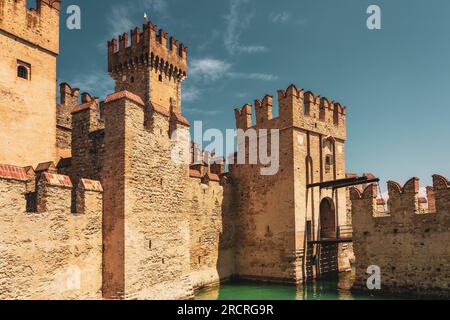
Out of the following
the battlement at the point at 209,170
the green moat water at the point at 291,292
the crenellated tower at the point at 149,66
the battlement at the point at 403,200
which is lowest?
the green moat water at the point at 291,292

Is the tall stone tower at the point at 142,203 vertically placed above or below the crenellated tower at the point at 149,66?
below

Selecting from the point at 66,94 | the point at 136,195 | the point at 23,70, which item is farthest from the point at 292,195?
the point at 23,70

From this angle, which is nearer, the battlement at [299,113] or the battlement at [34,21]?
the battlement at [34,21]

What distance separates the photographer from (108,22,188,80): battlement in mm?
26828

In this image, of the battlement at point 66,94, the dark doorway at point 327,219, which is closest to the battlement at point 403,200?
the dark doorway at point 327,219

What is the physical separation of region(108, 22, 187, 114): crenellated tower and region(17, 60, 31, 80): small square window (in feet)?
37.4

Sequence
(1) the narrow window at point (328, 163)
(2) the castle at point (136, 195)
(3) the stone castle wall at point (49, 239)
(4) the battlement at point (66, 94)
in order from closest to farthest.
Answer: (3) the stone castle wall at point (49, 239)
(2) the castle at point (136, 195)
(4) the battlement at point (66, 94)
(1) the narrow window at point (328, 163)

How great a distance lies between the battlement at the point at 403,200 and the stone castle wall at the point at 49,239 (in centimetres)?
1053

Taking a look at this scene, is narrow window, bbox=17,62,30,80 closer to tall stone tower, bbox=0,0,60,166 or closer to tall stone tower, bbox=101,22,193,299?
tall stone tower, bbox=0,0,60,166

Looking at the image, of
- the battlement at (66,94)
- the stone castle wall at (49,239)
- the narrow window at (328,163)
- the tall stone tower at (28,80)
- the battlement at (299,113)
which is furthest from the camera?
the narrow window at (328,163)

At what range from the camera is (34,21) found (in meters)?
15.0

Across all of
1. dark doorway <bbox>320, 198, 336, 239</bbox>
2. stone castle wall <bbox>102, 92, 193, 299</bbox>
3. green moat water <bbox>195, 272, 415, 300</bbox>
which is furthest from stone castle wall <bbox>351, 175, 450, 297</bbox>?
stone castle wall <bbox>102, 92, 193, 299</bbox>

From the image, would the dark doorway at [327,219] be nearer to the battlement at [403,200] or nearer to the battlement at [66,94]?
the battlement at [403,200]

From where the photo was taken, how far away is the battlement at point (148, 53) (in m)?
26.8
